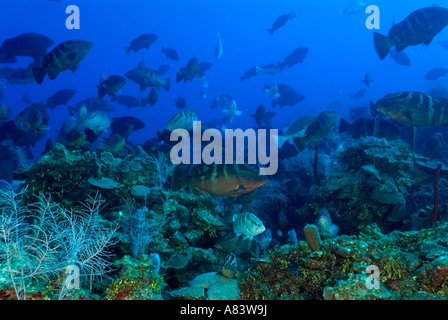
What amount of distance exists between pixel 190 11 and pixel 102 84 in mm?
91360

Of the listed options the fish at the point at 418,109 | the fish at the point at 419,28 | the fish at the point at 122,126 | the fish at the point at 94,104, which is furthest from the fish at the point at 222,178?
the fish at the point at 94,104

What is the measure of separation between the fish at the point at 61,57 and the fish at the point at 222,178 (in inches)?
156

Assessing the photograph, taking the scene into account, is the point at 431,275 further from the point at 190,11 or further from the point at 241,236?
the point at 190,11

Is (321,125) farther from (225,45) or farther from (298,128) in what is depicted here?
(225,45)

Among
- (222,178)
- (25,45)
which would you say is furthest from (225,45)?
(222,178)

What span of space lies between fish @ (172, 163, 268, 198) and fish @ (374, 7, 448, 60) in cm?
502

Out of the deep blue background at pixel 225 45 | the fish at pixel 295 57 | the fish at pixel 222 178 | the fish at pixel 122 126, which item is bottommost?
the fish at pixel 222 178

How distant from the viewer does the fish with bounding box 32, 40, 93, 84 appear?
5.76 m

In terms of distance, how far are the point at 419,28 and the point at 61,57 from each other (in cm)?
732

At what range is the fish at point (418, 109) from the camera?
4309 millimetres

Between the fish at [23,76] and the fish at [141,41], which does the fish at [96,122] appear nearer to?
the fish at [23,76]

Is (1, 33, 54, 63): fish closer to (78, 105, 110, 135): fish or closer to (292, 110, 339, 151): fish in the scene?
(78, 105, 110, 135): fish

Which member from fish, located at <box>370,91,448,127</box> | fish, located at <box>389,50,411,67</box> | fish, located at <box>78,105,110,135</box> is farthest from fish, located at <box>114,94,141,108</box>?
fish, located at <box>389,50,411,67</box>

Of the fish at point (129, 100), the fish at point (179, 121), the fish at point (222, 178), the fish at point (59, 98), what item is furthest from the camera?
the fish at point (129, 100)
